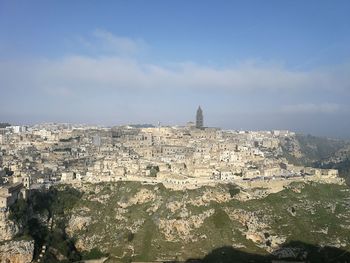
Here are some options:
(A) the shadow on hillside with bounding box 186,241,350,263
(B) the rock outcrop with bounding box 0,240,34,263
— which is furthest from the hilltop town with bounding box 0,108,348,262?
(A) the shadow on hillside with bounding box 186,241,350,263

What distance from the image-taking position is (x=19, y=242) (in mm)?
46781

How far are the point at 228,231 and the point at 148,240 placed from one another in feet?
27.6

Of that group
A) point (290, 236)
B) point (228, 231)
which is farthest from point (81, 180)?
point (290, 236)

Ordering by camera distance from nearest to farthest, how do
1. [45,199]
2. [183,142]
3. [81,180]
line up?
[45,199]
[81,180]
[183,142]

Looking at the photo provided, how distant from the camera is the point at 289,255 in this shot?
46.0m

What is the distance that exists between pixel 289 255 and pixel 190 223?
11.0 meters

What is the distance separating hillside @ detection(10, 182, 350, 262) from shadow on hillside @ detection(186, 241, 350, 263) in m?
0.10

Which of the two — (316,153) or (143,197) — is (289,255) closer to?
(143,197)

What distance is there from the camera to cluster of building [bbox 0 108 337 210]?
205 feet

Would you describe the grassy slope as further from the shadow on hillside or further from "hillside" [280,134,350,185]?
"hillside" [280,134,350,185]

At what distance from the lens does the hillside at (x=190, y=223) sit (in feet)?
156

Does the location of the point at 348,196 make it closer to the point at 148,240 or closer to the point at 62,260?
the point at 148,240

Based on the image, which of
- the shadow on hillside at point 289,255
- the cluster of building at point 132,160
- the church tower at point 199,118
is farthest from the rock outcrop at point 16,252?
the church tower at point 199,118

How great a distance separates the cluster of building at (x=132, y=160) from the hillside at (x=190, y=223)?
13.0ft
